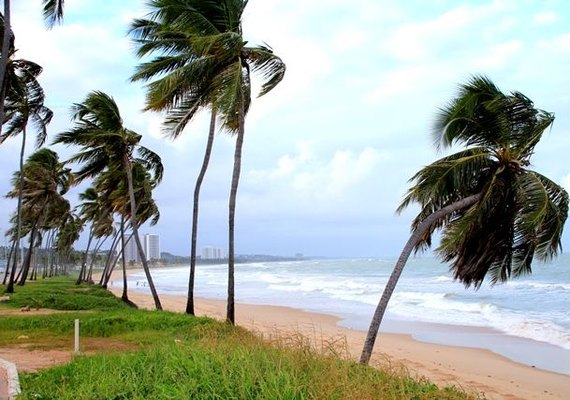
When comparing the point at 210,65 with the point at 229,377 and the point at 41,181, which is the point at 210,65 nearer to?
the point at 229,377

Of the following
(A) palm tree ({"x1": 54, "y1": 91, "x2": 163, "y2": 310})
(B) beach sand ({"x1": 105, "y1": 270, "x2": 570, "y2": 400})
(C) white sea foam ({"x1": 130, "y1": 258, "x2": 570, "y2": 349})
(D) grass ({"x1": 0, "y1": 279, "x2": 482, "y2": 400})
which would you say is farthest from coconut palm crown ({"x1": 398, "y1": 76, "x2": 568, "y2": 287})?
(A) palm tree ({"x1": 54, "y1": 91, "x2": 163, "y2": 310})

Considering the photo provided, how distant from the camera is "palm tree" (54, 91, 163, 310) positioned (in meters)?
20.8

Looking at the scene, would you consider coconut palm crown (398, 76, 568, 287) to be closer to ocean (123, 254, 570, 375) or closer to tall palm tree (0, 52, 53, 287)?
ocean (123, 254, 570, 375)

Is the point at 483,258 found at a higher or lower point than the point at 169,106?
lower

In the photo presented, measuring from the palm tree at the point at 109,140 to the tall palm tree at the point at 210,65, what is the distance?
5508 mm

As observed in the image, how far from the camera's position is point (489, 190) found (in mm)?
10141

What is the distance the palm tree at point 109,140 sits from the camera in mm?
20750

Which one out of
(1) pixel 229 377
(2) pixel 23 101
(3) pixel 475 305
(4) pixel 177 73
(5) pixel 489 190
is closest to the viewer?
(1) pixel 229 377

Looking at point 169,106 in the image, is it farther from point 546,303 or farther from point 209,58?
point 546,303

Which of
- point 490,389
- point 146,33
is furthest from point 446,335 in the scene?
point 146,33

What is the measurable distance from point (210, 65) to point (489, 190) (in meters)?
7.35

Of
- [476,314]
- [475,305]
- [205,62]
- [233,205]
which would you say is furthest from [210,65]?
[475,305]

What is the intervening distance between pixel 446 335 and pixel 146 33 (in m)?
14.0

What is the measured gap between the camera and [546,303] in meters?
28.0
